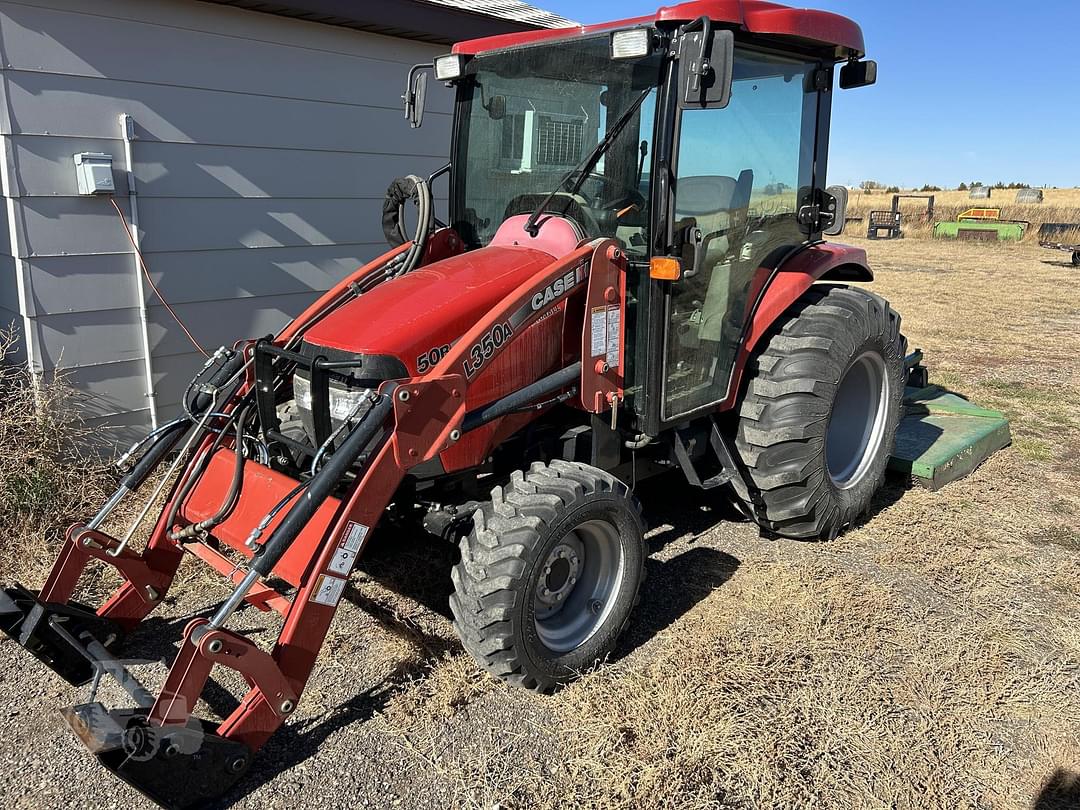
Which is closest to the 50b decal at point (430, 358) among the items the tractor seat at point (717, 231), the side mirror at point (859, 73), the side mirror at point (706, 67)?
the tractor seat at point (717, 231)

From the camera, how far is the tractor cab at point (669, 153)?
3.21 m

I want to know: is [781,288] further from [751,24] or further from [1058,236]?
[1058,236]

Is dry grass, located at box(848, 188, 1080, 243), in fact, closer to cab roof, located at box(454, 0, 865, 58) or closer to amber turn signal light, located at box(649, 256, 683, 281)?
cab roof, located at box(454, 0, 865, 58)

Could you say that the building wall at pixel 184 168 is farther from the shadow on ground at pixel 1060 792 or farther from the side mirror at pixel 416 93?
the shadow on ground at pixel 1060 792

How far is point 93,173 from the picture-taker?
4496mm

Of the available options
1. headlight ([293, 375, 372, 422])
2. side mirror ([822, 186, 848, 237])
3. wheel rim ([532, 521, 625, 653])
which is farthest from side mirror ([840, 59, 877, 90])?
headlight ([293, 375, 372, 422])

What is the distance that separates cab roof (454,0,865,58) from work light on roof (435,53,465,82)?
A: 6cm

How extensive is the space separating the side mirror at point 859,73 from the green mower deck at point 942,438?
2152 mm

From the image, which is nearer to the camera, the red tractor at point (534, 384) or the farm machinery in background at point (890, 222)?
the red tractor at point (534, 384)

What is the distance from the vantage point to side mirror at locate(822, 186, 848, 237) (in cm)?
436

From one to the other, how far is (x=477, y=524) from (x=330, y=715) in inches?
33.6

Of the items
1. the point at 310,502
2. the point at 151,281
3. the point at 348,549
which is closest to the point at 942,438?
the point at 348,549

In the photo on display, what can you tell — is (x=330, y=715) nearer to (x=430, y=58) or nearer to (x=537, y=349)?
(x=537, y=349)

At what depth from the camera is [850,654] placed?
10.9ft
